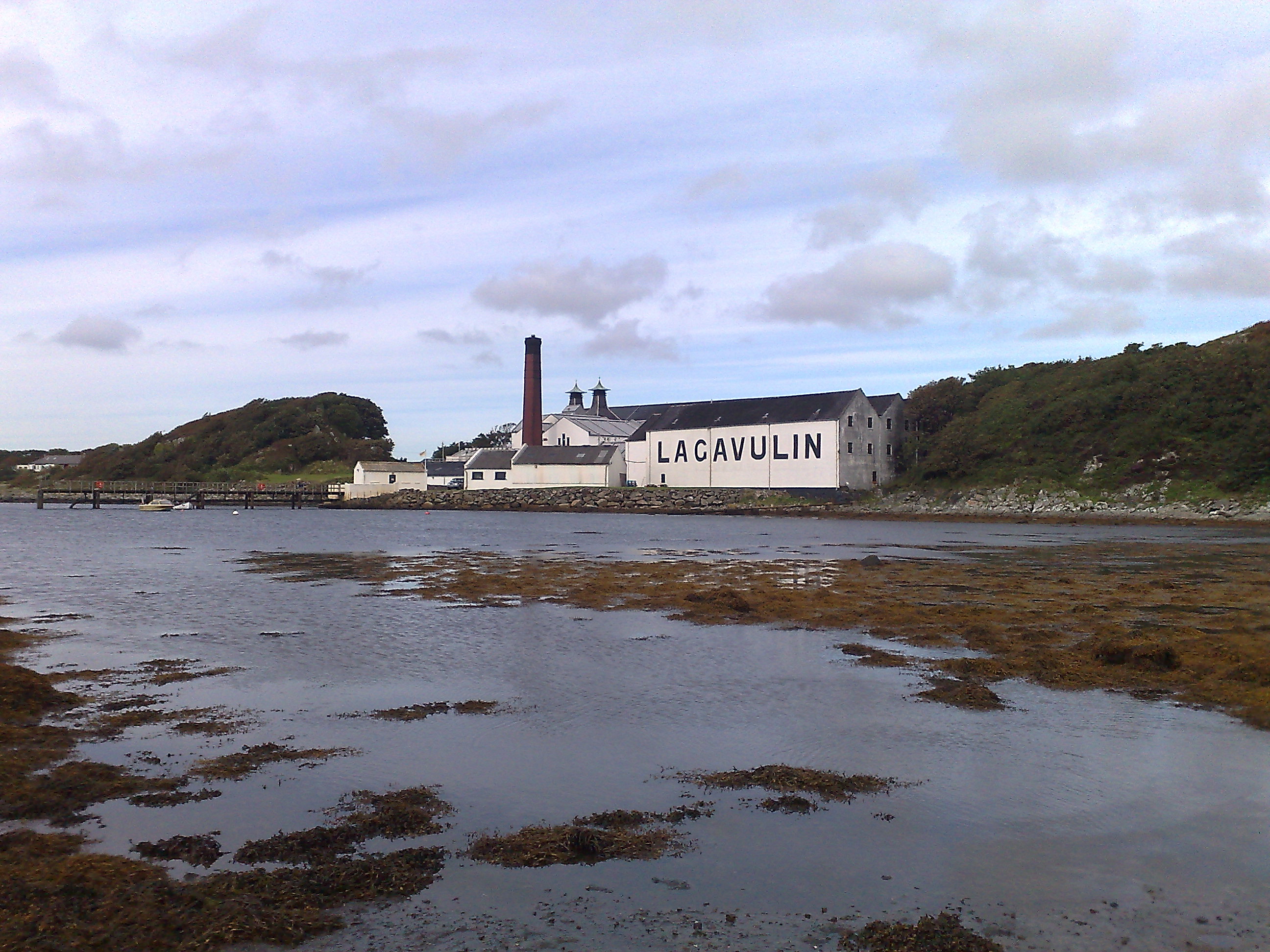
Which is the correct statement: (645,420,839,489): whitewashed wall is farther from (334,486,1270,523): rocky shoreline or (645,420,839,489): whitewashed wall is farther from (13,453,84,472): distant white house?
(13,453,84,472): distant white house

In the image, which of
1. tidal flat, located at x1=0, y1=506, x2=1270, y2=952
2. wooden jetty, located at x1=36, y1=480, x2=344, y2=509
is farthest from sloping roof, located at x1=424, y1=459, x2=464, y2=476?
tidal flat, located at x1=0, y1=506, x2=1270, y2=952

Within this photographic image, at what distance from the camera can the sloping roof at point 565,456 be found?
10631 centimetres

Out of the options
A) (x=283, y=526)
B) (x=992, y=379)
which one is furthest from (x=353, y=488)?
(x=992, y=379)

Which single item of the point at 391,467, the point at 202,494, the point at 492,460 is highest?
the point at 492,460

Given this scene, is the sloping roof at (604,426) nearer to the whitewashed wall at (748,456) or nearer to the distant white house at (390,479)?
the whitewashed wall at (748,456)

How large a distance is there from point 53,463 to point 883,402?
16359 cm

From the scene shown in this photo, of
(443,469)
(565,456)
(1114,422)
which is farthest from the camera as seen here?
(443,469)

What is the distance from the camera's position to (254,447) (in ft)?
505

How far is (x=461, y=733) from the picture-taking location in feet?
39.3

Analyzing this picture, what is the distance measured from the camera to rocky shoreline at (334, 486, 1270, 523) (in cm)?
6594

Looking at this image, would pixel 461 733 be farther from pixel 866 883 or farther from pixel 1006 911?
pixel 1006 911

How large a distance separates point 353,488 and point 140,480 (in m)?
51.6

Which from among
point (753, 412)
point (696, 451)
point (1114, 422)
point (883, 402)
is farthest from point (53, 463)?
point (1114, 422)

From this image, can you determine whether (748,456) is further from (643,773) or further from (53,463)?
(53,463)
